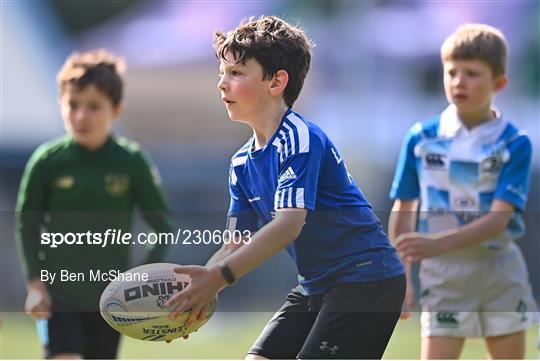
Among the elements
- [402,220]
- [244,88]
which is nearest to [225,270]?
[244,88]

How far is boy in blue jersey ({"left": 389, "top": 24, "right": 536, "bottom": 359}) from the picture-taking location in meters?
4.87

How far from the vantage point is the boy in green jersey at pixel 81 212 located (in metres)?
5.12

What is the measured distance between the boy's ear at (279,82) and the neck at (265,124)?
84 mm

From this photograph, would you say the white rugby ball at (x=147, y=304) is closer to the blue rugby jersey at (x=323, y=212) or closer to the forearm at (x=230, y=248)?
the forearm at (x=230, y=248)

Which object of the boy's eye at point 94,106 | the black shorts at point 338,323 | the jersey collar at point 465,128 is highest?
the boy's eye at point 94,106

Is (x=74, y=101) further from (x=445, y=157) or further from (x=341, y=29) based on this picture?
(x=341, y=29)

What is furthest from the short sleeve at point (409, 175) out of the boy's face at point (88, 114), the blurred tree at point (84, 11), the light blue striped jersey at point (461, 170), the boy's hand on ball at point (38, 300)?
the blurred tree at point (84, 11)

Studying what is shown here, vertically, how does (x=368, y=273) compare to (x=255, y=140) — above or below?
below

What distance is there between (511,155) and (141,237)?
2.05m

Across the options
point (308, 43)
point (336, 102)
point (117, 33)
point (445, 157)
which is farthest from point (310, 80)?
point (308, 43)

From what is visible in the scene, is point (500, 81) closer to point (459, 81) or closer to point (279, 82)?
point (459, 81)

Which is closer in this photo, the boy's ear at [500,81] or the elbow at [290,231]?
the elbow at [290,231]

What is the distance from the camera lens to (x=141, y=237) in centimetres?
593

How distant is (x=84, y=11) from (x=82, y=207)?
478 cm
